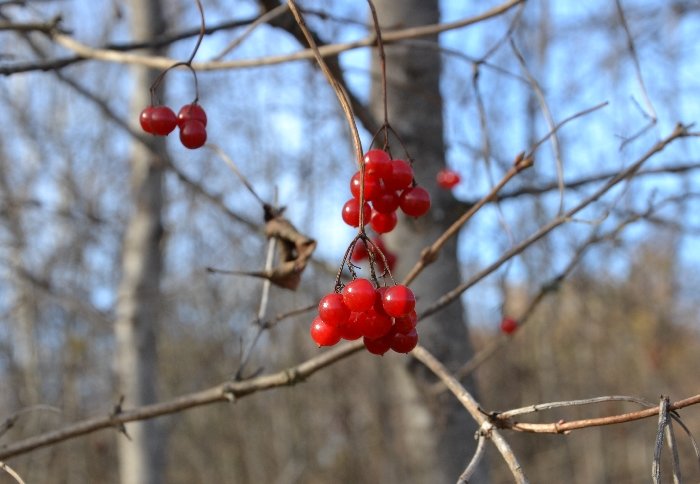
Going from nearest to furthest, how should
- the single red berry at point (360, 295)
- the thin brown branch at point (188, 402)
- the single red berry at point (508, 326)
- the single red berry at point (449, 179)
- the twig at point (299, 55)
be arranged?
the single red berry at point (360, 295)
the thin brown branch at point (188, 402)
the twig at point (299, 55)
the single red berry at point (449, 179)
the single red berry at point (508, 326)

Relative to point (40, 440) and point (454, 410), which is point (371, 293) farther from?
point (454, 410)

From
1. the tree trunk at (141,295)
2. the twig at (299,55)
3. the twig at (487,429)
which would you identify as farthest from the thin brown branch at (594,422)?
the tree trunk at (141,295)

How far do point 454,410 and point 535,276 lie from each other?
17.3ft

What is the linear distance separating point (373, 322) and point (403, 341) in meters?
0.08

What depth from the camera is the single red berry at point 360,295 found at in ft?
2.67

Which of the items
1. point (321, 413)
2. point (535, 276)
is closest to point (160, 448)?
point (535, 276)

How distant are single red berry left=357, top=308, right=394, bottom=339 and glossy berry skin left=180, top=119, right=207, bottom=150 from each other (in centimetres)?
61

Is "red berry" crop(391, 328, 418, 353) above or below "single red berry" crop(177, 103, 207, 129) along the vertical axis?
below

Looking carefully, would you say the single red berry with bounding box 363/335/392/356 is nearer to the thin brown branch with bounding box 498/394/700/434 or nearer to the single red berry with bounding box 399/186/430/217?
the thin brown branch with bounding box 498/394/700/434

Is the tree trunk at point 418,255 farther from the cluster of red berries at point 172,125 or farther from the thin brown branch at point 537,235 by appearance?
the cluster of red berries at point 172,125

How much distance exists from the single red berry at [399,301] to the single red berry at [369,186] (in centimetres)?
28

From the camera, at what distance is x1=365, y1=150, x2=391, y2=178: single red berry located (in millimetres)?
1044

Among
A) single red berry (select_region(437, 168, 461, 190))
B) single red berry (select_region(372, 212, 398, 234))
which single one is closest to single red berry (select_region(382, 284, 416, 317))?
single red berry (select_region(372, 212, 398, 234))

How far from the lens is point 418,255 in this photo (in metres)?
2.00
